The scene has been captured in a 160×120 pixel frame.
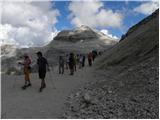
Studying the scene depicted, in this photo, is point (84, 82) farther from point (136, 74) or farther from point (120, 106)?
point (120, 106)

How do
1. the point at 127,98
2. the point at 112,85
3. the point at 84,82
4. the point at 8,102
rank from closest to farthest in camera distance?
the point at 127,98 → the point at 8,102 → the point at 112,85 → the point at 84,82

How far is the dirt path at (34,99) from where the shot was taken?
1582cm

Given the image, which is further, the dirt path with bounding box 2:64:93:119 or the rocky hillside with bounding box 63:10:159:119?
the dirt path with bounding box 2:64:93:119

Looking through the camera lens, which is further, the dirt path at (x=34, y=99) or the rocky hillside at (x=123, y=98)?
A: the dirt path at (x=34, y=99)

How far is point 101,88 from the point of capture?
19922mm

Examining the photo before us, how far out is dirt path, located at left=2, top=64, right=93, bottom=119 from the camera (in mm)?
15820

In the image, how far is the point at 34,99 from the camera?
18.5 m

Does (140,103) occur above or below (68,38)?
below

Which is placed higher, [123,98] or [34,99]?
[123,98]

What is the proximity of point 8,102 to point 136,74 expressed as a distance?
6938 millimetres

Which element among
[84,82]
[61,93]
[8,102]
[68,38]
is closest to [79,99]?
[61,93]

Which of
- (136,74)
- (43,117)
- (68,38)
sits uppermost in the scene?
(68,38)

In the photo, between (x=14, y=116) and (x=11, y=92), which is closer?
(x=14, y=116)

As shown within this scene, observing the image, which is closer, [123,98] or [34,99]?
[123,98]
